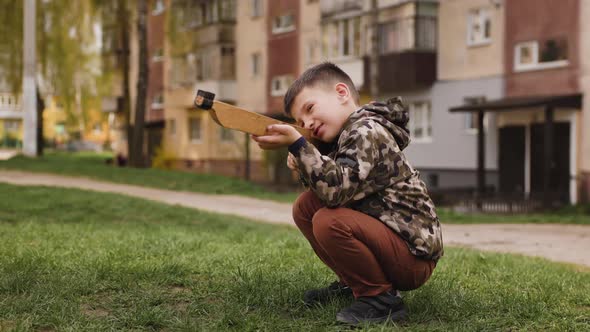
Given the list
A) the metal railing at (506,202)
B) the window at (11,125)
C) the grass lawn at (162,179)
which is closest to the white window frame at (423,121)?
the grass lawn at (162,179)

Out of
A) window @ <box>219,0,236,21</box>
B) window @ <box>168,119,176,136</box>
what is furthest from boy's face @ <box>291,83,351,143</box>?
window @ <box>168,119,176,136</box>

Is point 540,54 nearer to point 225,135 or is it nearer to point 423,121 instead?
point 423,121

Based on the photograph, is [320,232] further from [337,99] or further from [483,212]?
[483,212]

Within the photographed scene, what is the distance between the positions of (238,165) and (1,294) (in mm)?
33283

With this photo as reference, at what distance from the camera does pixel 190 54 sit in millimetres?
43094

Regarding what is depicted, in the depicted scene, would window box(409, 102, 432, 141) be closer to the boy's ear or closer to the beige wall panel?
the beige wall panel

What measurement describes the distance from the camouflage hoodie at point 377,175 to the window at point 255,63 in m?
34.8

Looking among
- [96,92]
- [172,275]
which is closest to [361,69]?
[96,92]

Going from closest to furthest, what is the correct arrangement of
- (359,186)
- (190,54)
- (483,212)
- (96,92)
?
1. (359,186)
2. (483,212)
3. (190,54)
4. (96,92)

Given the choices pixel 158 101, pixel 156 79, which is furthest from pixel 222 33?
pixel 158 101

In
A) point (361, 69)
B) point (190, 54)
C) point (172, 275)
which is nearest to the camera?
point (172, 275)

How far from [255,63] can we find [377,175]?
116ft

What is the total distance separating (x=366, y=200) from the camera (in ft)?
13.8

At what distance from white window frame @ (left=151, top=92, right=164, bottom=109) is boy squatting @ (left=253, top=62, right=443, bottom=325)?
4407 cm
